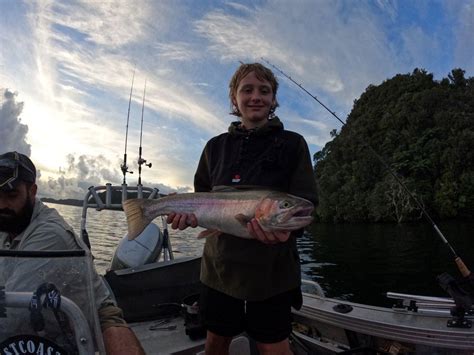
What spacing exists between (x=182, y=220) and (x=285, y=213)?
3.01 feet

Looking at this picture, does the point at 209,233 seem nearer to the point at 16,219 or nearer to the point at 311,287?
the point at 16,219

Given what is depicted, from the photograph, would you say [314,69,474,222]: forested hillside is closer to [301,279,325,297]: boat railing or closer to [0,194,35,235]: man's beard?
[301,279,325,297]: boat railing

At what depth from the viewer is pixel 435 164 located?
186 ft

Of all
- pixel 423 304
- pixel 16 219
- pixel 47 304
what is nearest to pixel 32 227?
pixel 16 219

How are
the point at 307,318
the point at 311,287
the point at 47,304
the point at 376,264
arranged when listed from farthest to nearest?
1. the point at 376,264
2. the point at 311,287
3. the point at 307,318
4. the point at 47,304

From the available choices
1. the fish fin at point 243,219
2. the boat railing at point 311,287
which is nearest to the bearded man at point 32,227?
the fish fin at point 243,219

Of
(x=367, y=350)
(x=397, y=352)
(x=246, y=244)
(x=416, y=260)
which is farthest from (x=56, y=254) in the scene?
(x=416, y=260)

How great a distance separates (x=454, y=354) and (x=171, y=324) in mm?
3164

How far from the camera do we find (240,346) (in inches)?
156

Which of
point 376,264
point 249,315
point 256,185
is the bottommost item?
point 376,264

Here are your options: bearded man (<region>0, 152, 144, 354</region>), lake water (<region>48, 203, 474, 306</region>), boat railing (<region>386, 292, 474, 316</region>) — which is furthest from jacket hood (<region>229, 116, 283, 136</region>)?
lake water (<region>48, 203, 474, 306</region>)

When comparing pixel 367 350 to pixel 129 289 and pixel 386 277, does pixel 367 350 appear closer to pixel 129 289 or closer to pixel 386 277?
pixel 129 289

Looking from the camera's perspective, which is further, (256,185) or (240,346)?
(240,346)

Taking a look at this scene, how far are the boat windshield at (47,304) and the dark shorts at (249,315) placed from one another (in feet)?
3.75
